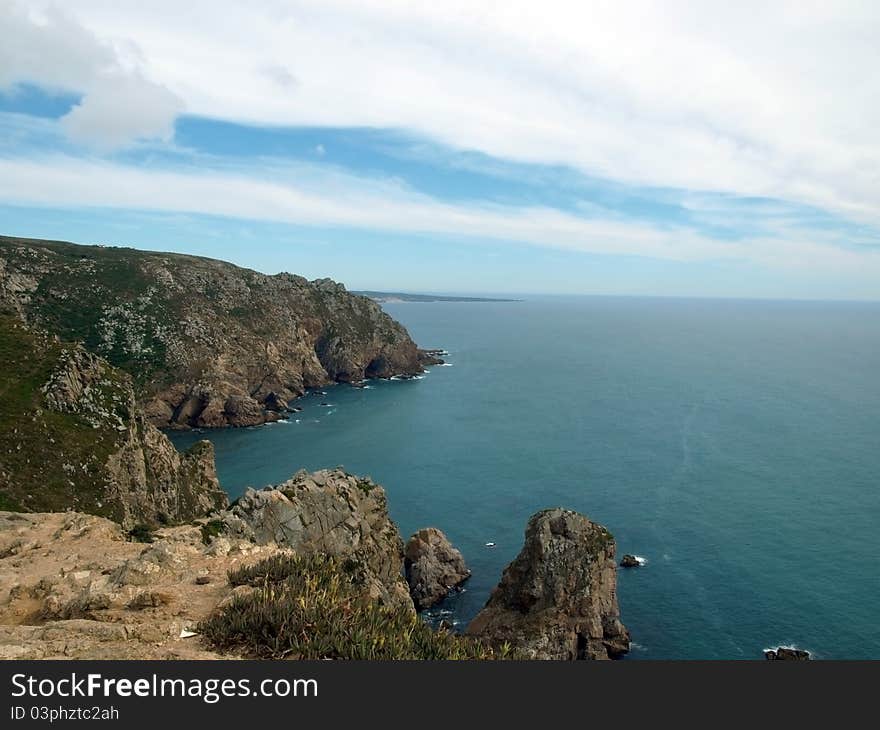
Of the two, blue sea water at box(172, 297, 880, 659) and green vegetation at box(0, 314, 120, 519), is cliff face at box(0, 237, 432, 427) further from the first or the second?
green vegetation at box(0, 314, 120, 519)

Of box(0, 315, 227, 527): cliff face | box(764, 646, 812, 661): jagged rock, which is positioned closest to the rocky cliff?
box(0, 315, 227, 527): cliff face

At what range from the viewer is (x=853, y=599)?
157 ft

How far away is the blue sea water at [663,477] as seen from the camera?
47375 millimetres

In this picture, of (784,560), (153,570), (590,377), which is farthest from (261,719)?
(590,377)

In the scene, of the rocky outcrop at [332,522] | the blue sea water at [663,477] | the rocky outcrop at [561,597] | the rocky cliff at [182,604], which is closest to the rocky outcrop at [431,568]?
the blue sea water at [663,477]

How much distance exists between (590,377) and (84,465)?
13130 cm

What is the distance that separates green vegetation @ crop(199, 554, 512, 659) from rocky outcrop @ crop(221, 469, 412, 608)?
13.1m

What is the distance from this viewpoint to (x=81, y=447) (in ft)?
145

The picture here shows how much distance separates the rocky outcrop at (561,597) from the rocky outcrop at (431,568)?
7.32 m

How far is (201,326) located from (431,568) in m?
92.1

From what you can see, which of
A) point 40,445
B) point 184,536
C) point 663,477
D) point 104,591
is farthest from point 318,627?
point 663,477

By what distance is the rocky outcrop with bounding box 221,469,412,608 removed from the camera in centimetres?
3186

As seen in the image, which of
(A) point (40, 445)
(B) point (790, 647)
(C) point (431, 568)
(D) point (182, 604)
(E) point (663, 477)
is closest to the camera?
(D) point (182, 604)

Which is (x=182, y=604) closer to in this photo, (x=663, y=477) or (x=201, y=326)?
(x=663, y=477)
